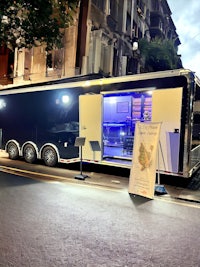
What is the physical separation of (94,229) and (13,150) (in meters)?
8.59

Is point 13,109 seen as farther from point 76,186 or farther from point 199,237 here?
point 199,237

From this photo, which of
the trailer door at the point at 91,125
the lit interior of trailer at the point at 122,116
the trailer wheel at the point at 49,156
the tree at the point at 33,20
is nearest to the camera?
the trailer door at the point at 91,125

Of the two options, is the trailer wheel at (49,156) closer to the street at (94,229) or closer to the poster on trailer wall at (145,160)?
the street at (94,229)

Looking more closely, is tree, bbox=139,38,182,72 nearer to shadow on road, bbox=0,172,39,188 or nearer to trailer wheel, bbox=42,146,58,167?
trailer wheel, bbox=42,146,58,167

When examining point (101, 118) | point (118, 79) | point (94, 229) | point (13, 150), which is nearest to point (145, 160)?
point (94, 229)

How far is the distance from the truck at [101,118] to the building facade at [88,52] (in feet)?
15.9

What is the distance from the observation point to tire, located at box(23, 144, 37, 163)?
1132 centimetres

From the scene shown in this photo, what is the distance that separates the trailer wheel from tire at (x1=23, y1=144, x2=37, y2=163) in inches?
24.6

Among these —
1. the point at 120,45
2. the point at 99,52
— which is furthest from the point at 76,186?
the point at 120,45

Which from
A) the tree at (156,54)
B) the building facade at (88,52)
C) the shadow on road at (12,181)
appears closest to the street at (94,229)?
the shadow on road at (12,181)

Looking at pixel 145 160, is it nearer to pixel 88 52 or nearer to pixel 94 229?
pixel 94 229

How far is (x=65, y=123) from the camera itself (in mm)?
10227

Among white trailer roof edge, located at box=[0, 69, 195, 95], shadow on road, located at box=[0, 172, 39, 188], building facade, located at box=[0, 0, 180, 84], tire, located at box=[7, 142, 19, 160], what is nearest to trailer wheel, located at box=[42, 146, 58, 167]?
tire, located at box=[7, 142, 19, 160]

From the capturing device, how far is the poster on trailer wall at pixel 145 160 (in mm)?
6473
